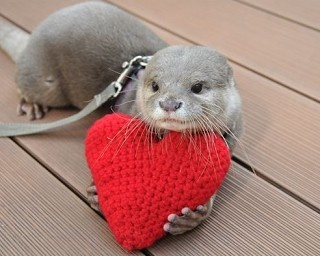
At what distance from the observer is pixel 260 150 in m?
1.48

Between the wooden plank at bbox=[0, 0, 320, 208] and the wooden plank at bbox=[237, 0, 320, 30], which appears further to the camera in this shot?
the wooden plank at bbox=[237, 0, 320, 30]

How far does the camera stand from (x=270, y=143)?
1.51m

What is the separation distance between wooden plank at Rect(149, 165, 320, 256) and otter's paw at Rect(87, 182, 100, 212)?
0.19 m

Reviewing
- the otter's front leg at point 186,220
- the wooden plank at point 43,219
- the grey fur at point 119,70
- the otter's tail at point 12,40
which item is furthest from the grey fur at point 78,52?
the otter's front leg at point 186,220

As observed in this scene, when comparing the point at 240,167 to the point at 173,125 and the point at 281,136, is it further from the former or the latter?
the point at 173,125

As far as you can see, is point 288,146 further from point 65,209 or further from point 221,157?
point 65,209

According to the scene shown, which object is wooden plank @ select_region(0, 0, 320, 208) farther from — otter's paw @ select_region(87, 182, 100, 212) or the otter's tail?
the otter's tail

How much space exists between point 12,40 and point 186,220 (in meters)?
1.11

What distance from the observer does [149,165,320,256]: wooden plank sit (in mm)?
1202

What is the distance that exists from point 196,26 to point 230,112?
0.94 meters

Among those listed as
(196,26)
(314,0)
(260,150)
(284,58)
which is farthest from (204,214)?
(314,0)

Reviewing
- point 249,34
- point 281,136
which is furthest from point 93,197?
point 249,34

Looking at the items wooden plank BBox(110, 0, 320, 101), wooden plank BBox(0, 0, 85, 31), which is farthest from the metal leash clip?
wooden plank BBox(0, 0, 85, 31)

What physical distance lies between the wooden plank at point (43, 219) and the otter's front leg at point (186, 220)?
0.37 ft
